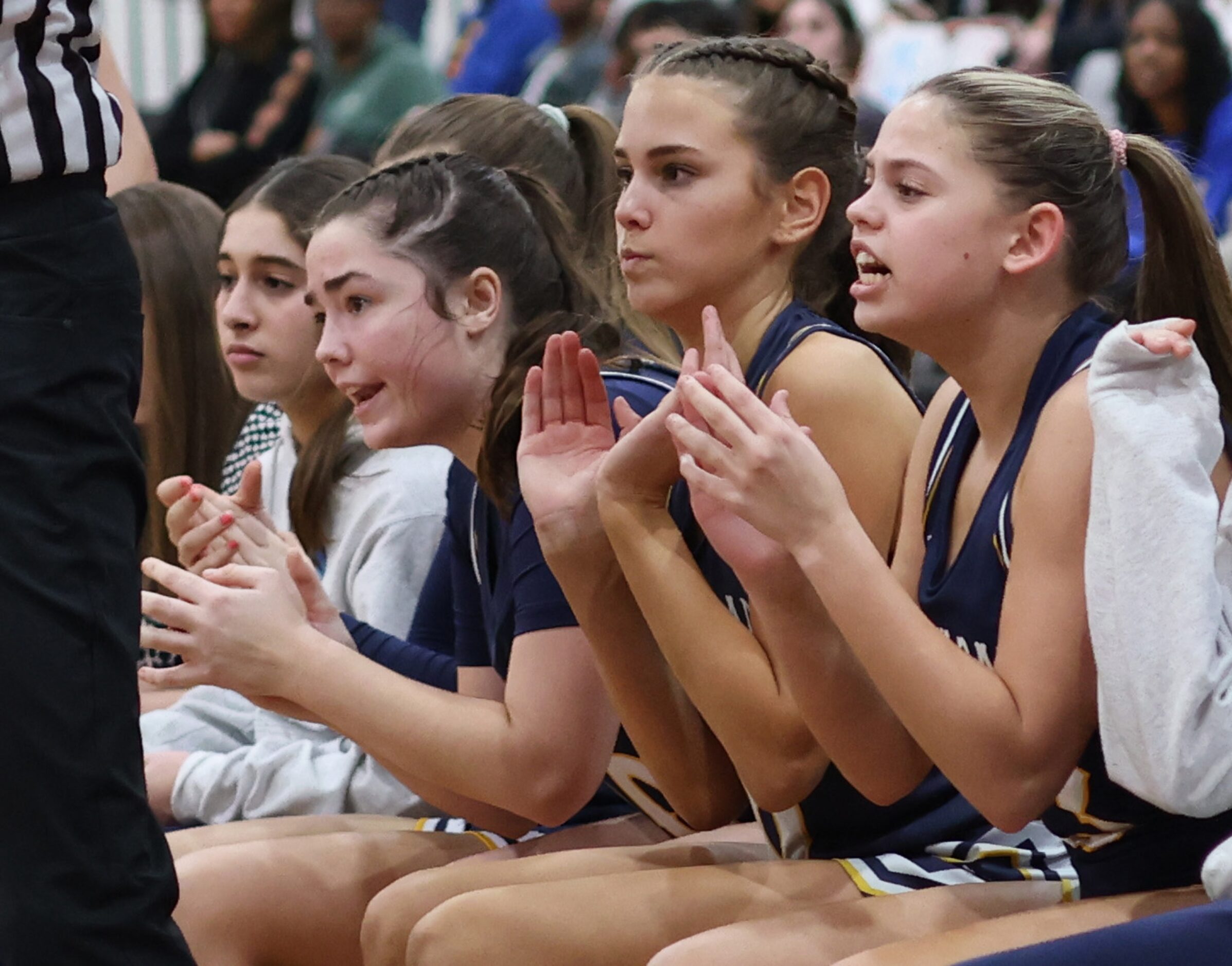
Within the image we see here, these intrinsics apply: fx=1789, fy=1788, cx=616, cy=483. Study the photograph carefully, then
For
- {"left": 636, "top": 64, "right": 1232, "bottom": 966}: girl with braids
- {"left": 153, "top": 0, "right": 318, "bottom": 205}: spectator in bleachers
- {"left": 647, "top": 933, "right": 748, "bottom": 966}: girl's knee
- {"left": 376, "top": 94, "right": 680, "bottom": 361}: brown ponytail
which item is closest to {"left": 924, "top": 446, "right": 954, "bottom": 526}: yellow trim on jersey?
{"left": 636, "top": 64, "right": 1232, "bottom": 966}: girl with braids

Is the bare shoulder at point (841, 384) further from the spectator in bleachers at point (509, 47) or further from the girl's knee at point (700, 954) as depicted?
the spectator in bleachers at point (509, 47)

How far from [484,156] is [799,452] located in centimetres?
106

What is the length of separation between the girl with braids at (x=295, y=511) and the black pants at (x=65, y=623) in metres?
0.60

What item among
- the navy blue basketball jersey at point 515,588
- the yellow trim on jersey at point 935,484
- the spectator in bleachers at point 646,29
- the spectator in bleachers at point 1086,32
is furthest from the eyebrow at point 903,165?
the spectator in bleachers at point 1086,32

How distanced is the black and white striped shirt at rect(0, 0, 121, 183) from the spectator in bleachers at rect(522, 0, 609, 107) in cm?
420

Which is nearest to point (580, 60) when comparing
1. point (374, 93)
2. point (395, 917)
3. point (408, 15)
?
point (374, 93)

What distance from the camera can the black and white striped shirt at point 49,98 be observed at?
1470 mm

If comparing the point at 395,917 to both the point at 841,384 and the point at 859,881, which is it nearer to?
the point at 859,881

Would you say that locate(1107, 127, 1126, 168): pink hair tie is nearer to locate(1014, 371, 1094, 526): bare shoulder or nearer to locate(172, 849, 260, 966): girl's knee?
locate(1014, 371, 1094, 526): bare shoulder

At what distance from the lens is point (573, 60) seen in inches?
232

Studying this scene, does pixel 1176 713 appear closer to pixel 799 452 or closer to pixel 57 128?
pixel 799 452

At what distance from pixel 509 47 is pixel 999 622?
5417mm

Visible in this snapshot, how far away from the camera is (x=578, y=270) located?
2.20 m

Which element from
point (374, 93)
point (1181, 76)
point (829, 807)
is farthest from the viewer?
point (374, 93)
